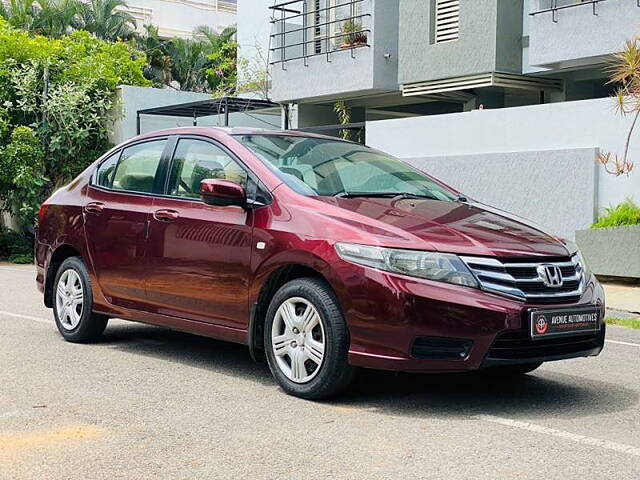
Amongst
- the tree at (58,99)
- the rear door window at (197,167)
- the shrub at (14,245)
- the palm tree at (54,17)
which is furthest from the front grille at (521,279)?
the palm tree at (54,17)

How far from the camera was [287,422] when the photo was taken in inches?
221

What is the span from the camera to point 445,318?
221 inches

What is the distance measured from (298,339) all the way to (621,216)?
873 cm

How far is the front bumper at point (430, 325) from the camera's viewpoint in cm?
562

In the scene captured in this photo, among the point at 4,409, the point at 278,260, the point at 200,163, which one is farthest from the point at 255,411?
the point at 200,163

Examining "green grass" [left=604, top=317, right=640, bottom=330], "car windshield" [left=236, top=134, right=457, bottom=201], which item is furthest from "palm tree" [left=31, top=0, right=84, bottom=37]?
"car windshield" [left=236, top=134, right=457, bottom=201]

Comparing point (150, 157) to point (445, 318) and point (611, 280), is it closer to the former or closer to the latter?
point (445, 318)

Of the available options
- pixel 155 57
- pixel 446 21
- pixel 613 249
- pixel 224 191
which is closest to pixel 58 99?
pixel 446 21

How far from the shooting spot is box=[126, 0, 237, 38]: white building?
49812mm

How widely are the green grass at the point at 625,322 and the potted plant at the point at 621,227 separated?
2702mm

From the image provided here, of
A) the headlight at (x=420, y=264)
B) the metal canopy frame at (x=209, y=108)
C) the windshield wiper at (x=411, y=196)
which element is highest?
the metal canopy frame at (x=209, y=108)

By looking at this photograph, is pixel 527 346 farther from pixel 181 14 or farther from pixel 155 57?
pixel 181 14

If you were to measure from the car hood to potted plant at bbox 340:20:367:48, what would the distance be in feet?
48.4

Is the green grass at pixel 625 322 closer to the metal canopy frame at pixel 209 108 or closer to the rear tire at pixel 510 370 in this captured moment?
the rear tire at pixel 510 370
